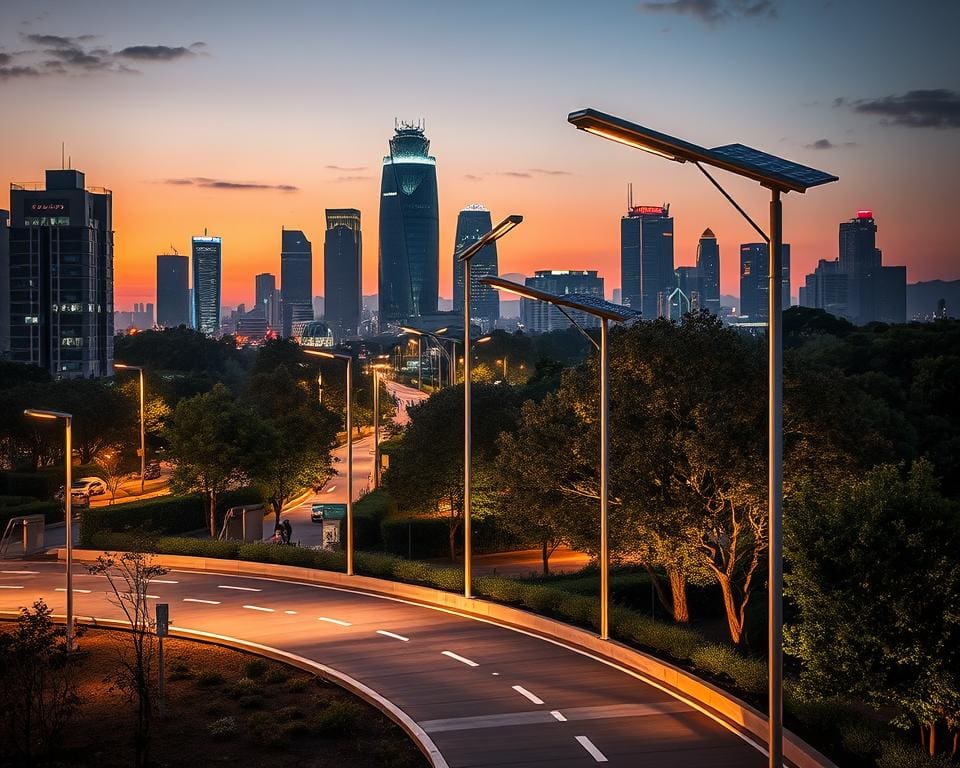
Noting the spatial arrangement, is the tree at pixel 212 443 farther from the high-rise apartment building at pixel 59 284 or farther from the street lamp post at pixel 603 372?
the high-rise apartment building at pixel 59 284

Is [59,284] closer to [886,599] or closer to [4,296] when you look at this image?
[4,296]

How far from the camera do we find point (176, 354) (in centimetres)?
15025

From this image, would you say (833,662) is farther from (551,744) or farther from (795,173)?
(795,173)

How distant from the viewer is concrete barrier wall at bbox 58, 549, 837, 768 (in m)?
17.5

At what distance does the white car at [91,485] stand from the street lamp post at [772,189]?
51.5 metres

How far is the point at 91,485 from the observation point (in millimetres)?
60062

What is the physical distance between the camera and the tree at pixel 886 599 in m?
15.1

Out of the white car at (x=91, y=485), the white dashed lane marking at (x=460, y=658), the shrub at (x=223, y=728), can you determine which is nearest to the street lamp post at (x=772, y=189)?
the shrub at (x=223, y=728)

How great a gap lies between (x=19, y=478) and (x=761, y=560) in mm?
43967

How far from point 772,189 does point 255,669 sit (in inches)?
587

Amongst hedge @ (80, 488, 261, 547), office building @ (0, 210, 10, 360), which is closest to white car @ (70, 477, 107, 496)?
hedge @ (80, 488, 261, 547)

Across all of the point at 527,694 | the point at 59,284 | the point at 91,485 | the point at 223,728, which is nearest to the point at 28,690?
the point at 223,728

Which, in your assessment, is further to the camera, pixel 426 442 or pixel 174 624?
pixel 426 442

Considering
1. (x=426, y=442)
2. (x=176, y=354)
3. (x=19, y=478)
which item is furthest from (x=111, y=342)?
(x=426, y=442)
